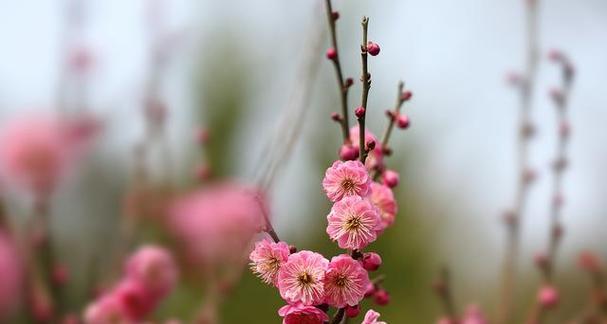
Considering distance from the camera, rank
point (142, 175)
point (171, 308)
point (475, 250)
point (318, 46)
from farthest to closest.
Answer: point (475, 250) < point (171, 308) < point (142, 175) < point (318, 46)

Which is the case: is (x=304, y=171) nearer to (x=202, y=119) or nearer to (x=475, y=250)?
(x=202, y=119)

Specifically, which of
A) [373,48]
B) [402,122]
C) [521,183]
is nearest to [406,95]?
[402,122]

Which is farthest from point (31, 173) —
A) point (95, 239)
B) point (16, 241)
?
point (95, 239)

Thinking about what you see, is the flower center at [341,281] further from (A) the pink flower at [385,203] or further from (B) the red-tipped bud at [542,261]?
(B) the red-tipped bud at [542,261]

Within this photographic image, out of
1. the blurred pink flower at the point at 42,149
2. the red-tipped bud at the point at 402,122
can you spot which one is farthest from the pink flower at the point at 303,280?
the blurred pink flower at the point at 42,149

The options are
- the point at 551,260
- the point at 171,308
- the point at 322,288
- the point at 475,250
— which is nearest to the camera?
the point at 322,288

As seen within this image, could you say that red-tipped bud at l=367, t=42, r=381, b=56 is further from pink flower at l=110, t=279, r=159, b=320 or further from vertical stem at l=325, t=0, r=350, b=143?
pink flower at l=110, t=279, r=159, b=320
